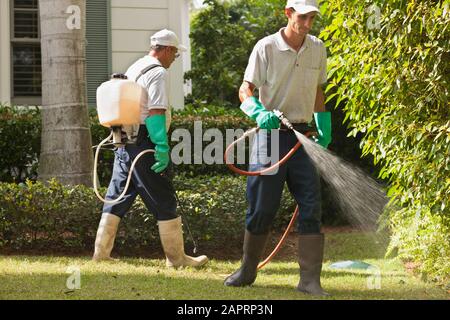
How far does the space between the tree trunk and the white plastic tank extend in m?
1.89

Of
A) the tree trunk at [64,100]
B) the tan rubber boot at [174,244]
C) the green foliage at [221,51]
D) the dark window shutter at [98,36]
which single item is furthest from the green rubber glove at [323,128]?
the green foliage at [221,51]

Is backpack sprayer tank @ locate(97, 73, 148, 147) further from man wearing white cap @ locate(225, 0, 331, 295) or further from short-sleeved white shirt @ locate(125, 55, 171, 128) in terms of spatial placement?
man wearing white cap @ locate(225, 0, 331, 295)

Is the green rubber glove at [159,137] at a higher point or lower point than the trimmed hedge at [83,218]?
higher

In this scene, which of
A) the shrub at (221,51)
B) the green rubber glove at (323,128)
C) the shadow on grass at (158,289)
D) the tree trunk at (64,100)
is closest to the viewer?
the shadow on grass at (158,289)

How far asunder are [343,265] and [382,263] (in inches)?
20.4

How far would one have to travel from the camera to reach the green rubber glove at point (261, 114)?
5.85 metres

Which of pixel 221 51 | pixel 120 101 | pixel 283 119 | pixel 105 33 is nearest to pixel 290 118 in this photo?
pixel 283 119

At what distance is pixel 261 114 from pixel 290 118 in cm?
36

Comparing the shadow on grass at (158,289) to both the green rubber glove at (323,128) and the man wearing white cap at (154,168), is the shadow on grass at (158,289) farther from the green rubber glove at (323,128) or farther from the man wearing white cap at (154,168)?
the green rubber glove at (323,128)

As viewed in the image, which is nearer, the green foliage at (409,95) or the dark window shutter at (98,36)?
the green foliage at (409,95)

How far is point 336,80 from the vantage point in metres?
7.65

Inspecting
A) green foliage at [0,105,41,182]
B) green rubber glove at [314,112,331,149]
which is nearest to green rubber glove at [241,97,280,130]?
green rubber glove at [314,112,331,149]

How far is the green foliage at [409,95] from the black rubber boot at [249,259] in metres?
1.32

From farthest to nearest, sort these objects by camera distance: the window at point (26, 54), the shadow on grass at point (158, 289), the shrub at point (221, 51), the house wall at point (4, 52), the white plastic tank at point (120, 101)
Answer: the shrub at point (221, 51) → the window at point (26, 54) → the house wall at point (4, 52) → the white plastic tank at point (120, 101) → the shadow on grass at point (158, 289)
